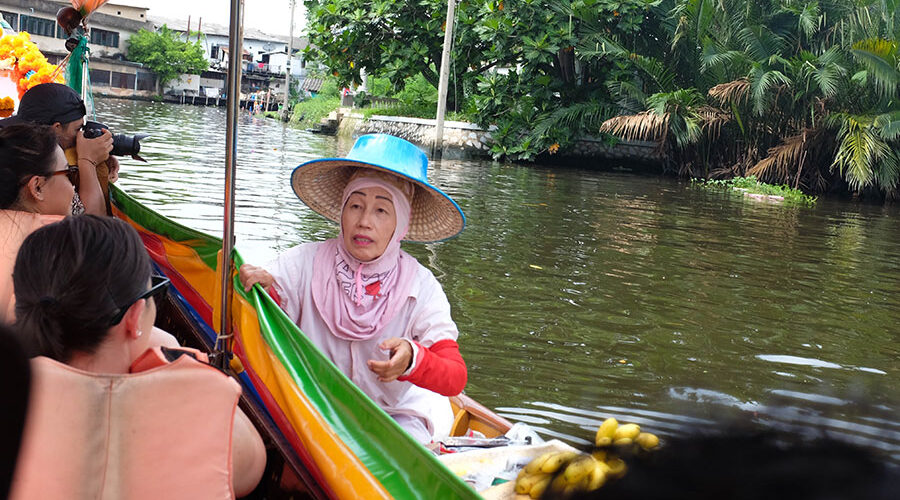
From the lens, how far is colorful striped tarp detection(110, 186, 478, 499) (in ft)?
4.90

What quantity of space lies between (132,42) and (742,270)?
47.4m

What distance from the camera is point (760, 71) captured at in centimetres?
1511

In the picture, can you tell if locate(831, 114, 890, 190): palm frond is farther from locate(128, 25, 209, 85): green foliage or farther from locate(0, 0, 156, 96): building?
locate(128, 25, 209, 85): green foliage

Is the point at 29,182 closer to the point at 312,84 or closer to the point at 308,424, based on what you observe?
the point at 308,424

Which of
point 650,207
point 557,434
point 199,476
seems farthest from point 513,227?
point 199,476

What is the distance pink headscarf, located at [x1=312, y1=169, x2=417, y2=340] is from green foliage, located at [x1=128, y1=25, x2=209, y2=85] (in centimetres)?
4998

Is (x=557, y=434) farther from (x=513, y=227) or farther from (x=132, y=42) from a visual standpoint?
(x=132, y=42)

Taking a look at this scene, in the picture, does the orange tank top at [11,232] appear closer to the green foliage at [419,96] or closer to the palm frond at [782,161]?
the palm frond at [782,161]

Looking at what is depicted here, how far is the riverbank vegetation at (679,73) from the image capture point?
14766 millimetres

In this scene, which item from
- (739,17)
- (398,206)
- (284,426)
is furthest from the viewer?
(739,17)

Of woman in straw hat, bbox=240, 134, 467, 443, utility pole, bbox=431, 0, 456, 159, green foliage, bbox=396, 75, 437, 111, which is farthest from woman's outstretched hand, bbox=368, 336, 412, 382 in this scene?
green foliage, bbox=396, 75, 437, 111

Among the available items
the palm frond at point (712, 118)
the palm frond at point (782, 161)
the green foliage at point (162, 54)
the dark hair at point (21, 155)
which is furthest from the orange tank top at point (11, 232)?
the green foliage at point (162, 54)

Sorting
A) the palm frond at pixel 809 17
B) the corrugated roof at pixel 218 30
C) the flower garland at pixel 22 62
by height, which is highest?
the corrugated roof at pixel 218 30

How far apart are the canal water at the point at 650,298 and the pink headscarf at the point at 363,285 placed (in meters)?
0.83
